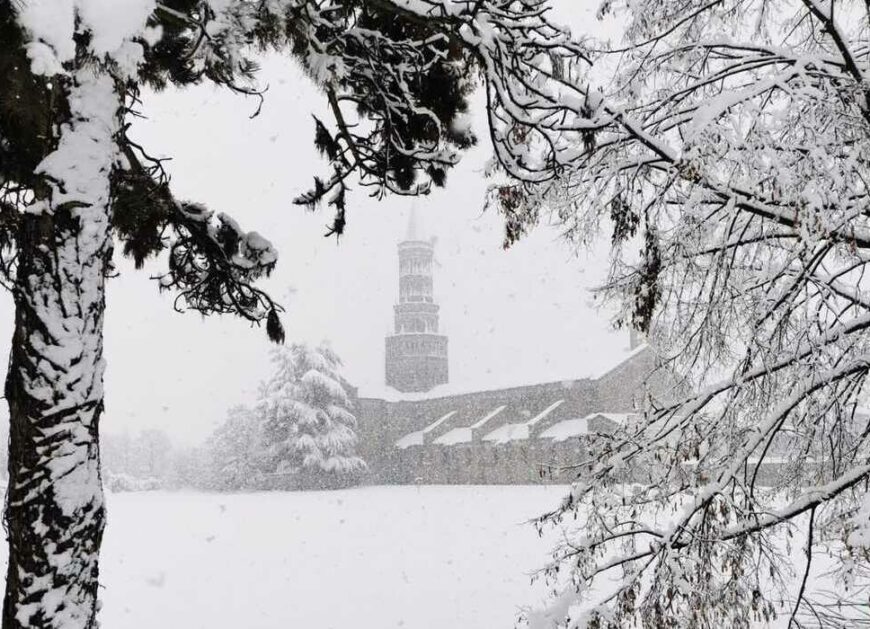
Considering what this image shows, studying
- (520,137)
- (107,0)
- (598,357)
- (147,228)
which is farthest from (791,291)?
(598,357)

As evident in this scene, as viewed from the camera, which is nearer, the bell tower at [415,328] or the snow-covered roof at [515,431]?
the snow-covered roof at [515,431]

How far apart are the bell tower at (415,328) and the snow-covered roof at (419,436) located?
7433 mm

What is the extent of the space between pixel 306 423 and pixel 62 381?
4292 cm

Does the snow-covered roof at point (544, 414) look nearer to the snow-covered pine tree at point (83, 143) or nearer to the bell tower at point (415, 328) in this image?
the bell tower at point (415, 328)

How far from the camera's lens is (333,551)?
56.1 ft

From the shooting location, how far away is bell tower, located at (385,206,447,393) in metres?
64.6

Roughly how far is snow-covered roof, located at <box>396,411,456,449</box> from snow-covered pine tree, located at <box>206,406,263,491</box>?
35.0ft

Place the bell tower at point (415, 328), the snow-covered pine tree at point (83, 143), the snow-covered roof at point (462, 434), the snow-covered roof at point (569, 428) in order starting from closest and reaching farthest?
the snow-covered pine tree at point (83, 143) → the snow-covered roof at point (569, 428) → the snow-covered roof at point (462, 434) → the bell tower at point (415, 328)

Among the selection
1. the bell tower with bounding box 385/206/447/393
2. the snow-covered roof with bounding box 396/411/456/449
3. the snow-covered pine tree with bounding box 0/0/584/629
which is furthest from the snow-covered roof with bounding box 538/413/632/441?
the snow-covered pine tree with bounding box 0/0/584/629

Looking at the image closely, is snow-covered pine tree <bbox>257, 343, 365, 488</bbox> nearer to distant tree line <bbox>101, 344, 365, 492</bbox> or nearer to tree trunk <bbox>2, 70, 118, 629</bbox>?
distant tree line <bbox>101, 344, 365, 492</bbox>

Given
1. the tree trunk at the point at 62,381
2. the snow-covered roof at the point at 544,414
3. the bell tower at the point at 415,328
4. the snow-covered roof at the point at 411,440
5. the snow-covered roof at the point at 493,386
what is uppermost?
the bell tower at the point at 415,328

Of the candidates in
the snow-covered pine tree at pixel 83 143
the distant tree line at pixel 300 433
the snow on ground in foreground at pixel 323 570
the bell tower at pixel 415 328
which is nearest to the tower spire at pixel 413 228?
the bell tower at pixel 415 328

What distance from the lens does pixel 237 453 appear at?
5219 cm

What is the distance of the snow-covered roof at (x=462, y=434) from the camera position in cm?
4820
